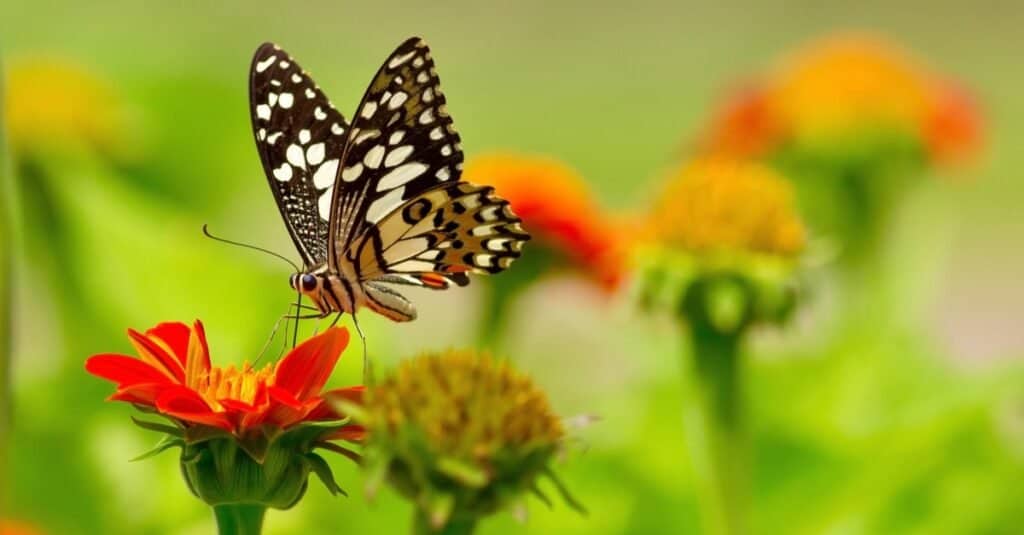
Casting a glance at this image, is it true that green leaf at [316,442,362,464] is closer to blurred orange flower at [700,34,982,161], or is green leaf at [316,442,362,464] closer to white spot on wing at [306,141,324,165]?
white spot on wing at [306,141,324,165]

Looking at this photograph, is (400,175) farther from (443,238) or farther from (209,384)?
(209,384)

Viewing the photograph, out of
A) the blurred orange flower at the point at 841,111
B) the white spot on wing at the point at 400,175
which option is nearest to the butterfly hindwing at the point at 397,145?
the white spot on wing at the point at 400,175

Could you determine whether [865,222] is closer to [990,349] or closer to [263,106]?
[263,106]

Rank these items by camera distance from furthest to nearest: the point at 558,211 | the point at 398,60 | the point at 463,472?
the point at 558,211, the point at 398,60, the point at 463,472

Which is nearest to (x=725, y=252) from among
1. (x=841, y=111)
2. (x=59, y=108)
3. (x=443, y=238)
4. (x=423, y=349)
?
(x=443, y=238)

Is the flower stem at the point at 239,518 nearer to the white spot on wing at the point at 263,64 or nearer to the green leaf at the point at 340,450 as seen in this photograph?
the green leaf at the point at 340,450

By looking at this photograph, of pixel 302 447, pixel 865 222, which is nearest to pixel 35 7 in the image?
pixel 865 222
